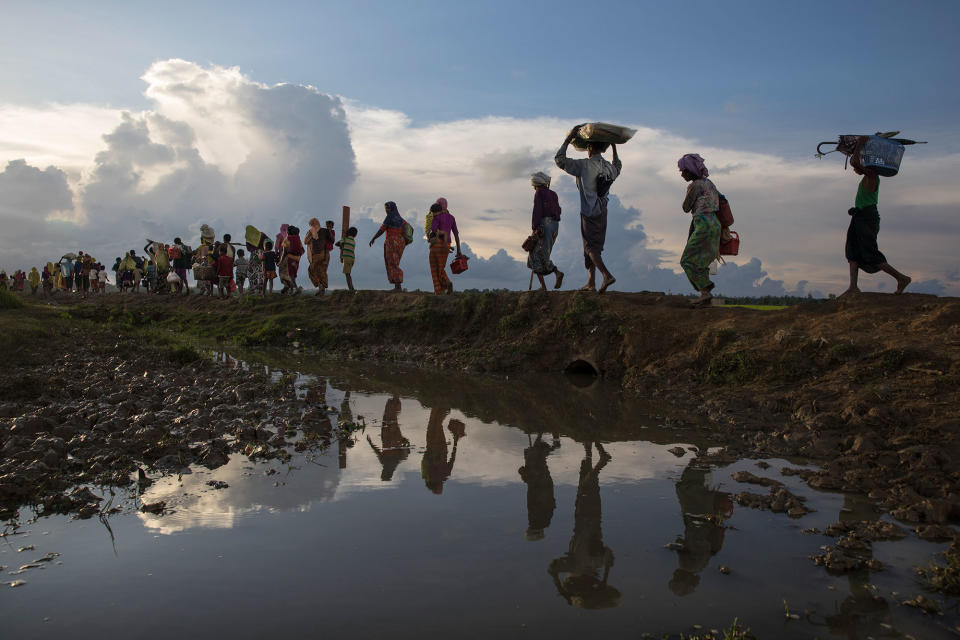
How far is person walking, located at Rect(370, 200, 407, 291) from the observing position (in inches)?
567

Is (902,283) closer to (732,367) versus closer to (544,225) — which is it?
(732,367)

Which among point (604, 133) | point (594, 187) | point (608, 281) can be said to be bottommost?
point (608, 281)

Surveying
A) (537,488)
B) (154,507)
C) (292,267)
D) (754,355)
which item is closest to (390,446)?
Result: (537,488)

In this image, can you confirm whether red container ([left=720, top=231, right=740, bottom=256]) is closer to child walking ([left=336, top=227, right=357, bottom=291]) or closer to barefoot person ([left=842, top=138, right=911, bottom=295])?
barefoot person ([left=842, top=138, right=911, bottom=295])

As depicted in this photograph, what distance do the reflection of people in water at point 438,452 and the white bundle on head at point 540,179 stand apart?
610cm

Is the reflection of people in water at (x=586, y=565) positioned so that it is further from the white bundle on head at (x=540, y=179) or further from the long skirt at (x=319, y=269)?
the long skirt at (x=319, y=269)

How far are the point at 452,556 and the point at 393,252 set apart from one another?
12.2 m

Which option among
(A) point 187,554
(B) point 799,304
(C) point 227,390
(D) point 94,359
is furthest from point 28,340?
(B) point 799,304

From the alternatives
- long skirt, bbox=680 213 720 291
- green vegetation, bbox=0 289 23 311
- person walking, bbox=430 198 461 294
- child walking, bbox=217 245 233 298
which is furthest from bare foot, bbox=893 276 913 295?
child walking, bbox=217 245 233 298

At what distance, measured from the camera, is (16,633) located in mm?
2303

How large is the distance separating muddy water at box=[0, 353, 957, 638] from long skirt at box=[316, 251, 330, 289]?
11886 mm

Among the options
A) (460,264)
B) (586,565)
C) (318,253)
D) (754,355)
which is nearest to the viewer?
(586,565)

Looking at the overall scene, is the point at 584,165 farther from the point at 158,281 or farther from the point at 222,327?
the point at 158,281

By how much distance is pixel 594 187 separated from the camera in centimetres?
985
